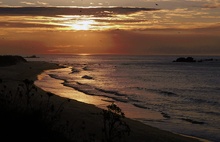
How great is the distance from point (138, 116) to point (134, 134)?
6.27 metres

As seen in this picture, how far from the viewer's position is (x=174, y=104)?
1082 inches

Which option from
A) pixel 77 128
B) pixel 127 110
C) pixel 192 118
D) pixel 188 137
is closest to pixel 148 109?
pixel 127 110

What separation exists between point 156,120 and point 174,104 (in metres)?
7.86

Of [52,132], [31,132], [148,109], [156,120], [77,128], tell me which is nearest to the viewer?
[31,132]

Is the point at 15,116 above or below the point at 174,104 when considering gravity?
above

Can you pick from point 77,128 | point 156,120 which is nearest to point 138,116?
point 156,120

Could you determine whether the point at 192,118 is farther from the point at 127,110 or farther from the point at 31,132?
the point at 31,132

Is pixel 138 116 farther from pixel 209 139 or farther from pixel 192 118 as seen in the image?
pixel 209 139

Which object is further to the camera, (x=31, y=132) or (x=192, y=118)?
(x=192, y=118)

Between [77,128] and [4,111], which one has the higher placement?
[4,111]

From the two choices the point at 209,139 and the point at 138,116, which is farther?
the point at 138,116

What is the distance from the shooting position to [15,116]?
8234 mm

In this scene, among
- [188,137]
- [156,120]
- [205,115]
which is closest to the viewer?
[188,137]

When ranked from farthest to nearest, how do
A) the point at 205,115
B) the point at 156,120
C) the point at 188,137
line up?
the point at 205,115, the point at 156,120, the point at 188,137
